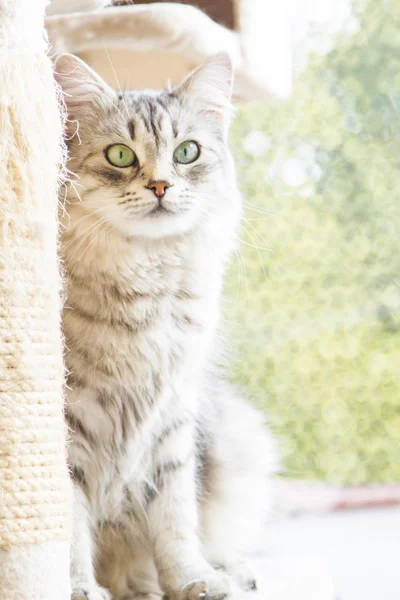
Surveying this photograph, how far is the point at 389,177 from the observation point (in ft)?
8.21

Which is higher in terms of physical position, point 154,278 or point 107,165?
point 107,165

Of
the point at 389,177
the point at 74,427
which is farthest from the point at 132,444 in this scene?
the point at 389,177

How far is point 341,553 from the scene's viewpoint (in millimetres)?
1876

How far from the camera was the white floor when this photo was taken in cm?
140

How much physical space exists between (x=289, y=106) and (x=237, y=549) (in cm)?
158

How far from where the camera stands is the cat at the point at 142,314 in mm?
1195

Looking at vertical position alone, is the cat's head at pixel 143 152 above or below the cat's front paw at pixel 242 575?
above

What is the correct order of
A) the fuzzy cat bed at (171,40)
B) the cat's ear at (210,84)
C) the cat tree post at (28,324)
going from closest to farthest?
1. the cat tree post at (28,324)
2. the cat's ear at (210,84)
3. the fuzzy cat bed at (171,40)

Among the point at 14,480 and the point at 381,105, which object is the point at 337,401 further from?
the point at 14,480

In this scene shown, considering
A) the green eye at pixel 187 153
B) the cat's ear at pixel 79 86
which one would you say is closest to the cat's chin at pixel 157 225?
the green eye at pixel 187 153

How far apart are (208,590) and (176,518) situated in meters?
0.15

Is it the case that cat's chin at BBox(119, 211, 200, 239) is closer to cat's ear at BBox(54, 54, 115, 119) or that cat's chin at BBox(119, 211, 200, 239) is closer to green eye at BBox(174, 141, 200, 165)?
green eye at BBox(174, 141, 200, 165)

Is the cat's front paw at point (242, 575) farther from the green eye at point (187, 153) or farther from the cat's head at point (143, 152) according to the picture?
the green eye at point (187, 153)

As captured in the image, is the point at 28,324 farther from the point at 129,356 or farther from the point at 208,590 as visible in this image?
the point at 208,590
